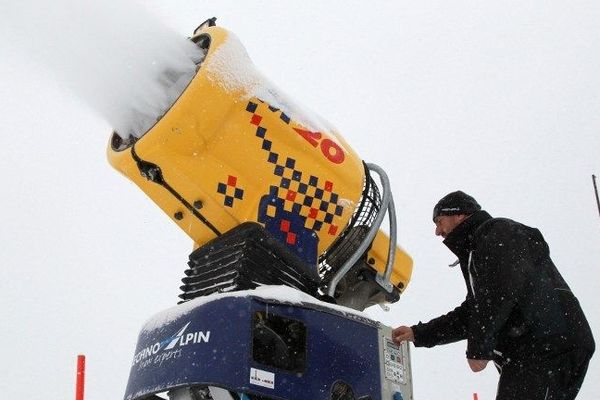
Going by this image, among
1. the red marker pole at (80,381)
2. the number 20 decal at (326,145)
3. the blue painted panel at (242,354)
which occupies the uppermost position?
the number 20 decal at (326,145)

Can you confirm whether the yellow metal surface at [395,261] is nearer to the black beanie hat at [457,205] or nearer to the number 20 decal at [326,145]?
the black beanie hat at [457,205]

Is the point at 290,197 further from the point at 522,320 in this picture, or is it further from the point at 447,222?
the point at 522,320

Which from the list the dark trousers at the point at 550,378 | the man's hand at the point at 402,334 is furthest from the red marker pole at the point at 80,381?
the dark trousers at the point at 550,378

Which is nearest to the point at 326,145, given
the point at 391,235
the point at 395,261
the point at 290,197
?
the point at 290,197

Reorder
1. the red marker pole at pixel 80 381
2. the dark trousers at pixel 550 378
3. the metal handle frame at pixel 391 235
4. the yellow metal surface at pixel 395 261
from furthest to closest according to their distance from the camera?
the red marker pole at pixel 80 381
the yellow metal surface at pixel 395 261
the metal handle frame at pixel 391 235
the dark trousers at pixel 550 378

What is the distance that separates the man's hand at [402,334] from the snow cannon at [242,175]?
0.35 metres

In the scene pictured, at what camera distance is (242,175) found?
296cm

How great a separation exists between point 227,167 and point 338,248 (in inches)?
27.7

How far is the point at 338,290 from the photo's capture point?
3.54m

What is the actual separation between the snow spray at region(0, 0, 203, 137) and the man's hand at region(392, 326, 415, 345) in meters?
1.33

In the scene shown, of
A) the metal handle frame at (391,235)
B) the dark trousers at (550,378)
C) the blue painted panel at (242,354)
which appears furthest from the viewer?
the metal handle frame at (391,235)

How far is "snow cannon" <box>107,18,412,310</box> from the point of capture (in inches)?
111

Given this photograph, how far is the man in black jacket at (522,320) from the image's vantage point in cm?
278

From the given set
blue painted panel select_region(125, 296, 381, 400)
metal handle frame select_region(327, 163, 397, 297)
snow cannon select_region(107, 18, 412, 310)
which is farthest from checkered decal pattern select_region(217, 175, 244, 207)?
metal handle frame select_region(327, 163, 397, 297)
